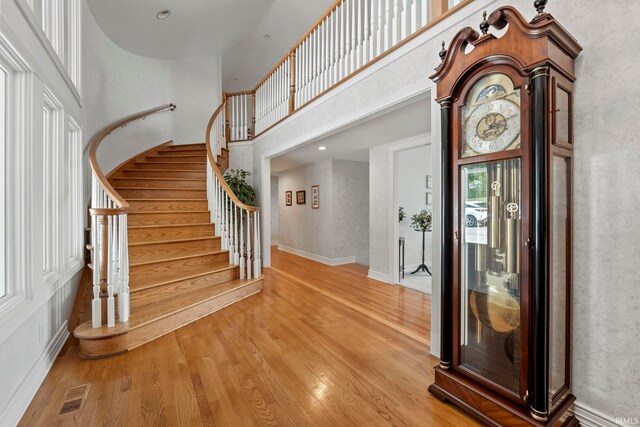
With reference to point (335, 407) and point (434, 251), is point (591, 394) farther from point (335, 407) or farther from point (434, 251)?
point (335, 407)

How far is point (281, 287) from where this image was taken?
4.11 metres

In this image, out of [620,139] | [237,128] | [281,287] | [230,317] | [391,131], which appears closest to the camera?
[620,139]

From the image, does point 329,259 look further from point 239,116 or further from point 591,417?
point 591,417

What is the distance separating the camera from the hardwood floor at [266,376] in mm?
1580

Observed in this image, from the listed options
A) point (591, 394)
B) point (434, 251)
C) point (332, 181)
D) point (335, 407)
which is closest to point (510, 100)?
point (434, 251)

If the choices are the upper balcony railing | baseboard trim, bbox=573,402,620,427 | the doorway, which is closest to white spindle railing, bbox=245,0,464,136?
the upper balcony railing

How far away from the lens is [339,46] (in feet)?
11.0

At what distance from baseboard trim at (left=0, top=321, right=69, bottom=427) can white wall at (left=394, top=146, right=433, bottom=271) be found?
473cm

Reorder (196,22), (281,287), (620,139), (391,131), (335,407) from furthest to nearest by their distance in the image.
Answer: (196,22), (281,287), (391,131), (335,407), (620,139)

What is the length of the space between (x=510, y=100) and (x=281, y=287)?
3.49m

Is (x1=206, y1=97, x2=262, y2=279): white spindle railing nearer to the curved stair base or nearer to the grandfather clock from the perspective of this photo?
the curved stair base

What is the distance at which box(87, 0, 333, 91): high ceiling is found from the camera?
4250mm

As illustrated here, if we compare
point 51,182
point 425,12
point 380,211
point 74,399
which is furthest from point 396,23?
point 74,399

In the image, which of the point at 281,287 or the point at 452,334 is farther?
the point at 281,287
